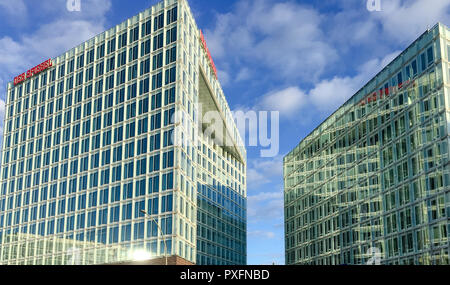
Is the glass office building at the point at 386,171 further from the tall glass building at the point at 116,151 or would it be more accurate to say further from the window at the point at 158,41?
the window at the point at 158,41

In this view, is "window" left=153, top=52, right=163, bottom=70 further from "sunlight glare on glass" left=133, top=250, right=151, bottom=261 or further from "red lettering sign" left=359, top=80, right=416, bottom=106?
"red lettering sign" left=359, top=80, right=416, bottom=106

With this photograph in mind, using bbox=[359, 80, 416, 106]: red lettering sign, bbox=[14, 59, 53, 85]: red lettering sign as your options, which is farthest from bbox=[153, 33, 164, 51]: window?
bbox=[359, 80, 416, 106]: red lettering sign

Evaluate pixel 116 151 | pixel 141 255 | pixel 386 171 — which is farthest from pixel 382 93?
pixel 141 255

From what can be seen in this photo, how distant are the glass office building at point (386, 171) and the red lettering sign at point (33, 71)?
51.7 m

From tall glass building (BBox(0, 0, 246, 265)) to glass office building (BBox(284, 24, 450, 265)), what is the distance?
22.0m

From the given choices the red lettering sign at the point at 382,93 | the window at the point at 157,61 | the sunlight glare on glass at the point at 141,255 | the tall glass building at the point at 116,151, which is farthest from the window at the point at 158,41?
the red lettering sign at the point at 382,93

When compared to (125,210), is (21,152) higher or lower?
higher

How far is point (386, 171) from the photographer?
80250 mm

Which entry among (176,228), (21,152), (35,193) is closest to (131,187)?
(176,228)

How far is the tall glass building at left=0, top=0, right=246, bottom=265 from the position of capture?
79125 millimetres

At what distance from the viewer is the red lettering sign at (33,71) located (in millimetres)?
104556
